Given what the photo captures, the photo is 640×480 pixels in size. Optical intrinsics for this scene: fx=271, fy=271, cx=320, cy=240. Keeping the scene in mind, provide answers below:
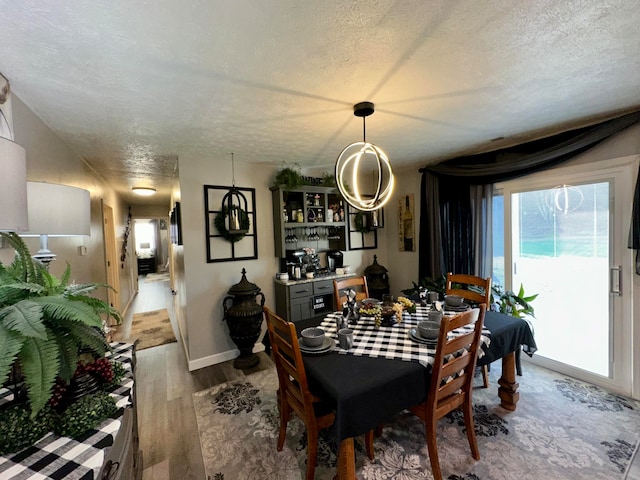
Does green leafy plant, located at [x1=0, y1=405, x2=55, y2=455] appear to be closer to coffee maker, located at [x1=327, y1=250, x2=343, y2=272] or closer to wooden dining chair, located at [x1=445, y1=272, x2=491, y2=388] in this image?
wooden dining chair, located at [x1=445, y1=272, x2=491, y2=388]

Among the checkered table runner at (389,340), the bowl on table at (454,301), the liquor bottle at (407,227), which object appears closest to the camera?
the checkered table runner at (389,340)

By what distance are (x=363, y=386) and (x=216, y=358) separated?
2542mm

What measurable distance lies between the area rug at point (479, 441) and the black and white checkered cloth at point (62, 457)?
121cm

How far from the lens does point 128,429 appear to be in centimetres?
113

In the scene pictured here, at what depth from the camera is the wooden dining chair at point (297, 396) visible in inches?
58.2

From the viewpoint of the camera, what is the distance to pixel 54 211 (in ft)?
4.27

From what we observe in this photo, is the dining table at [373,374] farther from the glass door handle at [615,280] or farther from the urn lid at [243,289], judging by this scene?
the urn lid at [243,289]

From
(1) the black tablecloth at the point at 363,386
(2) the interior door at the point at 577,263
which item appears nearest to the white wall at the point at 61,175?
(1) the black tablecloth at the point at 363,386

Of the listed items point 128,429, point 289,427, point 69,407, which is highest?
point 69,407

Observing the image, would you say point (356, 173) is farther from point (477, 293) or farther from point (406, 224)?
point (406, 224)

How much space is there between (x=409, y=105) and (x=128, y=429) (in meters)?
2.50

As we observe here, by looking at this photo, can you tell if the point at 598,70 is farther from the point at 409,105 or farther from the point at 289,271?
the point at 289,271

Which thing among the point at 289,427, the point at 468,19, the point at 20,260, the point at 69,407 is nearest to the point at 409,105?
the point at 468,19

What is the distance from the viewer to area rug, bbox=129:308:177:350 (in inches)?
158
